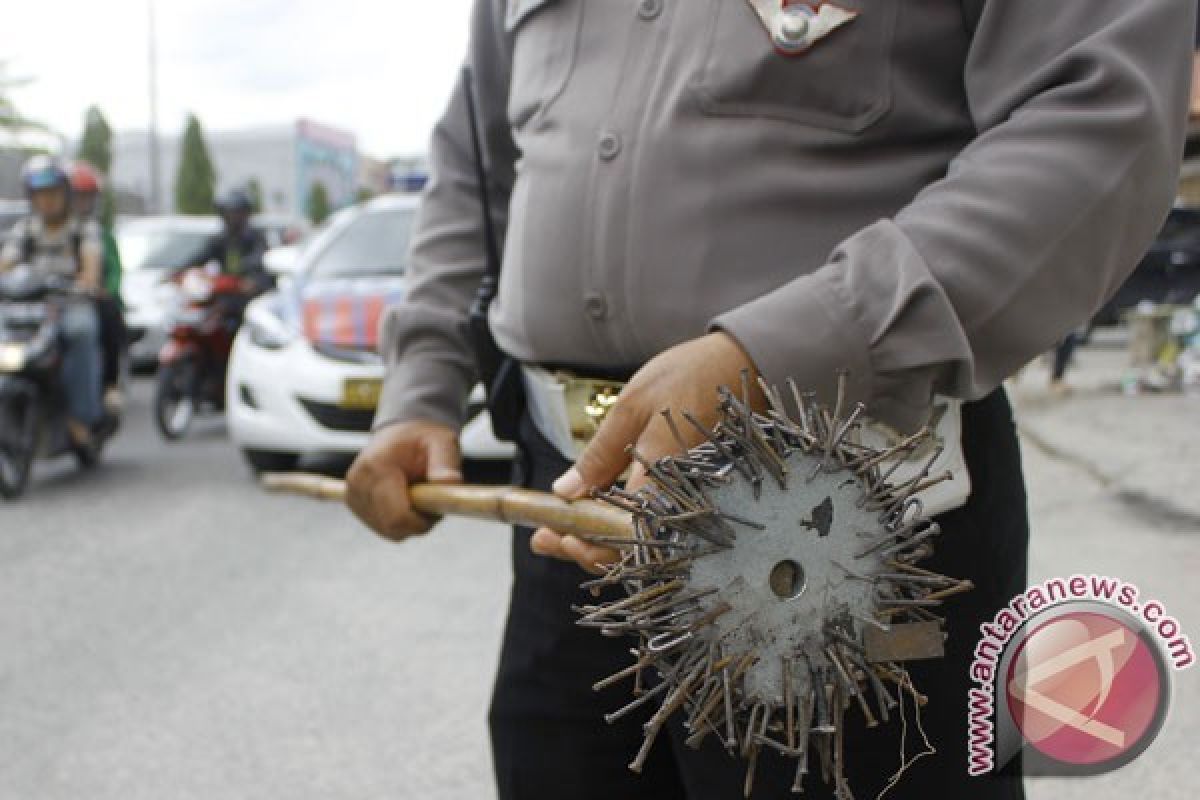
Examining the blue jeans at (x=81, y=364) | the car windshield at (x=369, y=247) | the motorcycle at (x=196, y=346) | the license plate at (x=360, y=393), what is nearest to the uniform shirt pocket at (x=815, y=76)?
the license plate at (x=360, y=393)

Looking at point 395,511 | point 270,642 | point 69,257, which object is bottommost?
point 69,257

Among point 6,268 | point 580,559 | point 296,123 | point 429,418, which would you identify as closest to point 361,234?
point 6,268

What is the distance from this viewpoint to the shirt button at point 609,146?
1.37 meters

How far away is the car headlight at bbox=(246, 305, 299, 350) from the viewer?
24.1 ft

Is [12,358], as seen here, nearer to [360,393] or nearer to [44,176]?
[44,176]

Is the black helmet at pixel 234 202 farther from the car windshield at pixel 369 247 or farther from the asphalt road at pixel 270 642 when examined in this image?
the asphalt road at pixel 270 642

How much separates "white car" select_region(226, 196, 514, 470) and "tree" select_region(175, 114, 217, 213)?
37149mm

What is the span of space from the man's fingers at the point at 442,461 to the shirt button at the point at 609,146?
1.59ft

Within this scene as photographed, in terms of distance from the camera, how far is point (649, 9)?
4.53 ft

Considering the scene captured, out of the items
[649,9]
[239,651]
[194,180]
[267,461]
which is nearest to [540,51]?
[649,9]

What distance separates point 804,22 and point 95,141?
139ft

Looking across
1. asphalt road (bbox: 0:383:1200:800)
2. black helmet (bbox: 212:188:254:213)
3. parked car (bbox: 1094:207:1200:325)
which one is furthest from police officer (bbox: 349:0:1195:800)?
parked car (bbox: 1094:207:1200:325)

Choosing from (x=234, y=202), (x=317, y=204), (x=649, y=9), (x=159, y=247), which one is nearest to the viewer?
(x=649, y=9)

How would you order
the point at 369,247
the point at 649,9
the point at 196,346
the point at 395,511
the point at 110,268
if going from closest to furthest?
the point at 649,9, the point at 395,511, the point at 369,247, the point at 110,268, the point at 196,346
